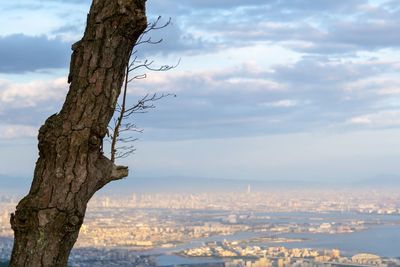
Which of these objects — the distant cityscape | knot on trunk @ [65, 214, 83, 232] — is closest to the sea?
the distant cityscape

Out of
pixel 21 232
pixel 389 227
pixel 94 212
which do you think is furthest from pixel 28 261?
pixel 94 212

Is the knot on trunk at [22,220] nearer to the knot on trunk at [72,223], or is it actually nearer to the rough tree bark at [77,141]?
the rough tree bark at [77,141]

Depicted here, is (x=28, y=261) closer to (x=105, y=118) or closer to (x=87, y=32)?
(x=105, y=118)

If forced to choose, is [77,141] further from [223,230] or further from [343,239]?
[223,230]

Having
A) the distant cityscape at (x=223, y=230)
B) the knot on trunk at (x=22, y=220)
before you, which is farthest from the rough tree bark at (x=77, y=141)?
the distant cityscape at (x=223, y=230)

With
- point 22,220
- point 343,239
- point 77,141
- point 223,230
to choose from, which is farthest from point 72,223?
point 223,230

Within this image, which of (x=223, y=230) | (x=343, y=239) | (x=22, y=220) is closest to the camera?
(x=22, y=220)
